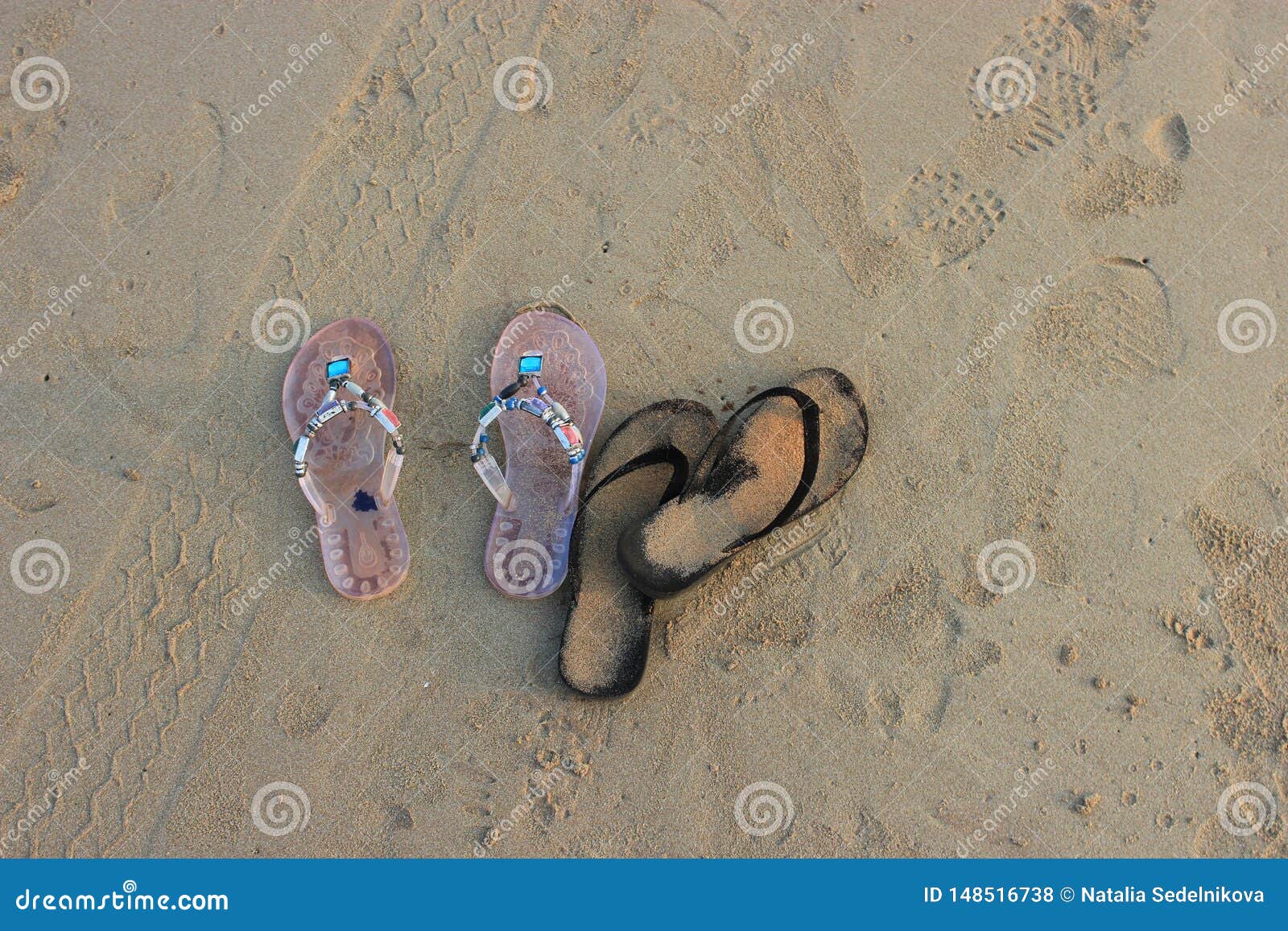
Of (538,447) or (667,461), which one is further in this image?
(538,447)

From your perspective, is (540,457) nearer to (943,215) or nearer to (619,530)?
(619,530)

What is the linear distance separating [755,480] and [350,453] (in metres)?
1.77

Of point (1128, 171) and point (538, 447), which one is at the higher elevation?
point (1128, 171)

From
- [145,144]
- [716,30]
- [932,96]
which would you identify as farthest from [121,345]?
[932,96]

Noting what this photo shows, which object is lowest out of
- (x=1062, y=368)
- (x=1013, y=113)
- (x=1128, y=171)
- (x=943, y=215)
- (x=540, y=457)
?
(x=540, y=457)

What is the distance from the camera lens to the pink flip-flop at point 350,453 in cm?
353

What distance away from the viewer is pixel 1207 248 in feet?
12.2

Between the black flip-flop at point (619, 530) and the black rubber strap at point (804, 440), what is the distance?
7 cm

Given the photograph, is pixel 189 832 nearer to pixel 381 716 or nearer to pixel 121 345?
pixel 381 716

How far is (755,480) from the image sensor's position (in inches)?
138

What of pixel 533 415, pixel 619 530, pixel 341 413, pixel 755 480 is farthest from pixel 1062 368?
pixel 341 413

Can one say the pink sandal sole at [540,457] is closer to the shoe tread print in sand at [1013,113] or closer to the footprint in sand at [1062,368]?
the shoe tread print in sand at [1013,113]

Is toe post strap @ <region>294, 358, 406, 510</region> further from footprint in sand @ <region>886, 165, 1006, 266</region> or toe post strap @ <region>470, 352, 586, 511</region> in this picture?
footprint in sand @ <region>886, 165, 1006, 266</region>

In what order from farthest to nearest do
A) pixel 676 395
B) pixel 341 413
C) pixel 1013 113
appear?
1. pixel 1013 113
2. pixel 676 395
3. pixel 341 413
